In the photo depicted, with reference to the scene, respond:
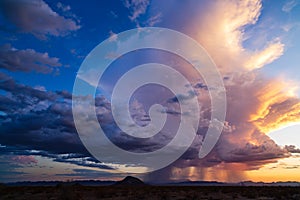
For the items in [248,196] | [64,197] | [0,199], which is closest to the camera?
[64,197]

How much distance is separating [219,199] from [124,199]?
1574 cm

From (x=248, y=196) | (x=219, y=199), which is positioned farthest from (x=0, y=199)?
(x=248, y=196)

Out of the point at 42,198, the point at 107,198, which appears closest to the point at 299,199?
the point at 107,198

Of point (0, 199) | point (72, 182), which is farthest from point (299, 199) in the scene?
point (0, 199)

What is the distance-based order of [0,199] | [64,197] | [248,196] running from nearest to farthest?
[64,197] < [0,199] < [248,196]

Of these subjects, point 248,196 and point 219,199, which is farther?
point 248,196

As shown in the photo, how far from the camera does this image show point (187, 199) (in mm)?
48062

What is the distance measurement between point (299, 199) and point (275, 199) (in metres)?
3.59

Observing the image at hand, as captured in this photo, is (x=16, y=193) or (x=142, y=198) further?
(x=16, y=193)

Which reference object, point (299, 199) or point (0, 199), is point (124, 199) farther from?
point (299, 199)

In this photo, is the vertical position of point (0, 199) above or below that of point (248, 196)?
below

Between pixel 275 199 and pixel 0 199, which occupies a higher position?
pixel 275 199

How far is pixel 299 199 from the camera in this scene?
4794 cm

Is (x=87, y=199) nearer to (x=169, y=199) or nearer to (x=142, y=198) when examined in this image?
(x=142, y=198)
